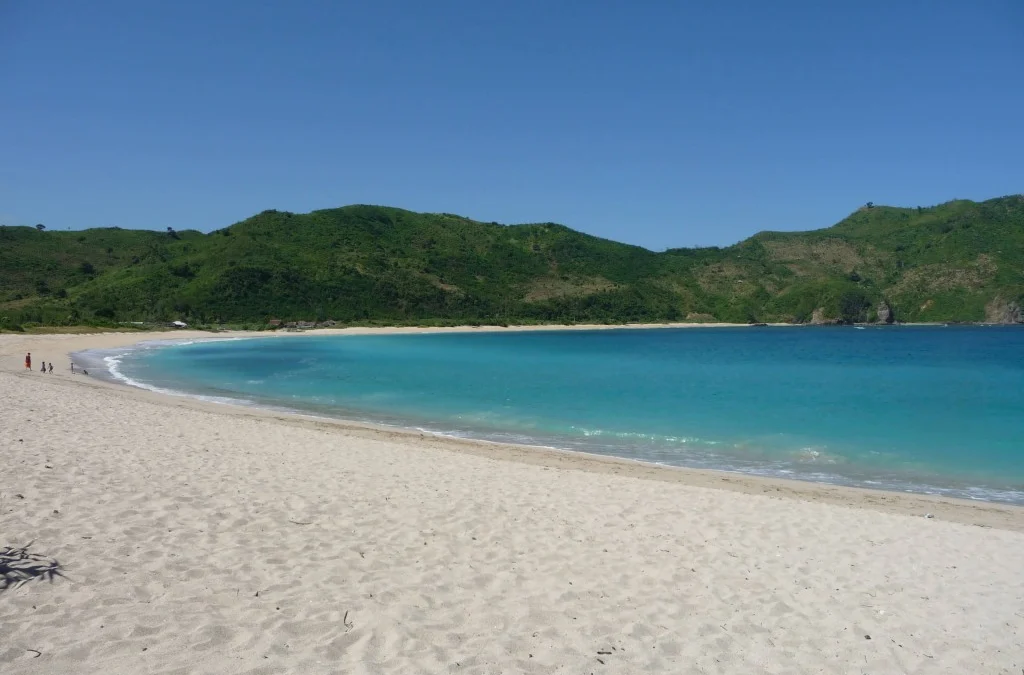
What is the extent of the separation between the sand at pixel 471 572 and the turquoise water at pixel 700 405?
12.2ft

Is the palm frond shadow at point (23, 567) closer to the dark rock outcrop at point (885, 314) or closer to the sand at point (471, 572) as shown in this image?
the sand at point (471, 572)

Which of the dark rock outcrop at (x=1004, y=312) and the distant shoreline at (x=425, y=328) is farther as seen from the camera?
the dark rock outcrop at (x=1004, y=312)

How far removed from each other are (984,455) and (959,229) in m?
149

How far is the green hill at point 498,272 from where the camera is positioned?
93.0m

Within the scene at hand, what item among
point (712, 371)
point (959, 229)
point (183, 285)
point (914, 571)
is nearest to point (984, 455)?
point (914, 571)

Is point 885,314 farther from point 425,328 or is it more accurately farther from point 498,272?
point 425,328

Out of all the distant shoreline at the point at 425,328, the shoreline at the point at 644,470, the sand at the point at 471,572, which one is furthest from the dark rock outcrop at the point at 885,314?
the sand at the point at 471,572

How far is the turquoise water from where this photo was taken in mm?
14320

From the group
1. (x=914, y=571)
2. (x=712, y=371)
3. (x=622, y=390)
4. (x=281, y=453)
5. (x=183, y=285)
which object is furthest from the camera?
(x=183, y=285)

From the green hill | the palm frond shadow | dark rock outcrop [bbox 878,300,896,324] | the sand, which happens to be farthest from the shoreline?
dark rock outcrop [bbox 878,300,896,324]

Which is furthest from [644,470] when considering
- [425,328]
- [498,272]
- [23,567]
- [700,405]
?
[498,272]

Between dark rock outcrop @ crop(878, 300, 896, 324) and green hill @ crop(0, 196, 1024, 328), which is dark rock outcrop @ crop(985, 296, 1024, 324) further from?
dark rock outcrop @ crop(878, 300, 896, 324)

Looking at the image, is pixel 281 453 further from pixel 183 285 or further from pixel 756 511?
pixel 183 285

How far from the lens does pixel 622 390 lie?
27453 mm
